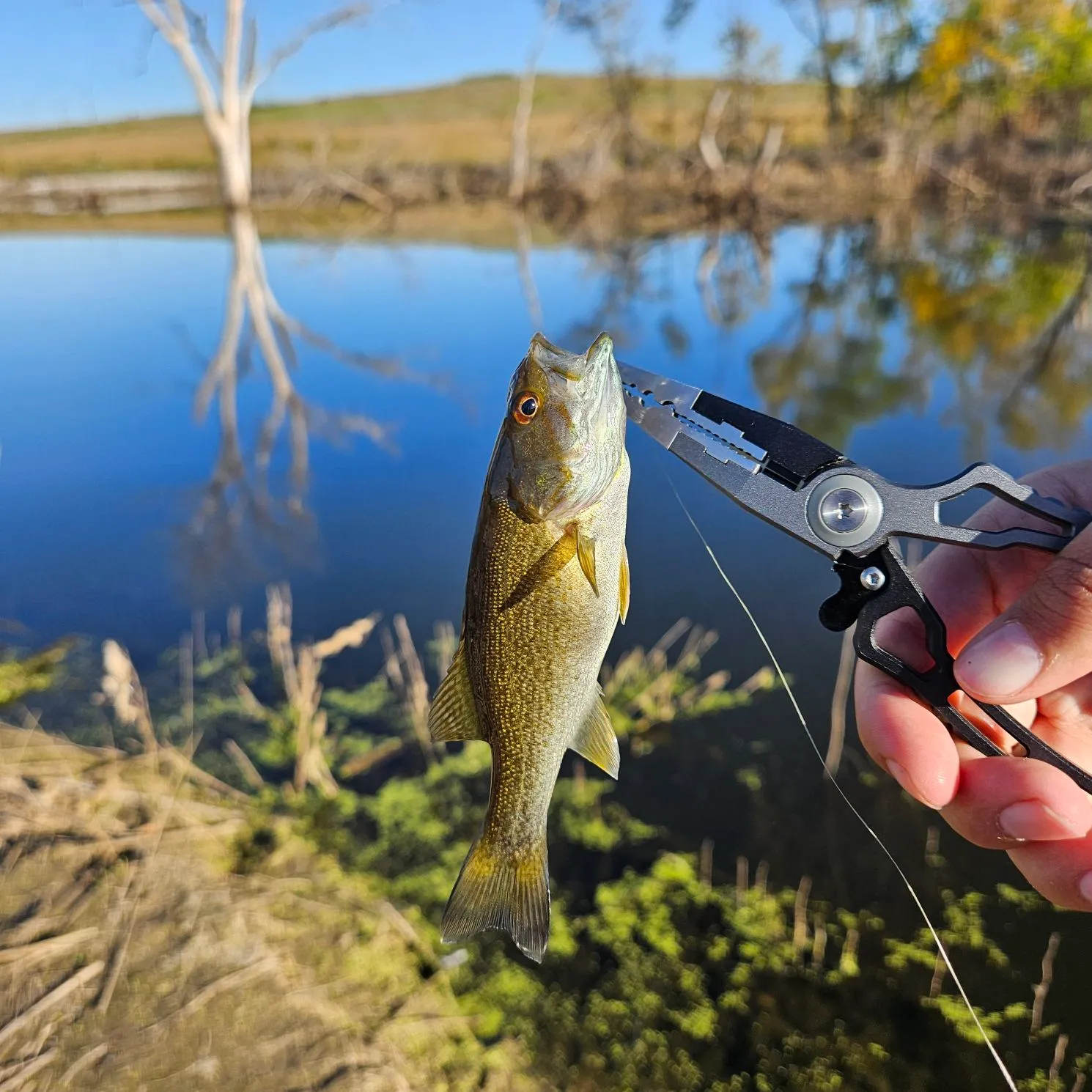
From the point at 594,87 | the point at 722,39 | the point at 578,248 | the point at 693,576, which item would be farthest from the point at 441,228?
the point at 594,87

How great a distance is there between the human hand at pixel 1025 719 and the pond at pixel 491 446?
5.83ft

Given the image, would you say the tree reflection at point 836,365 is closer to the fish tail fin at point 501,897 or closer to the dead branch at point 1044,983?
the dead branch at point 1044,983

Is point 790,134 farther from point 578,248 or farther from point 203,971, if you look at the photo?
point 203,971

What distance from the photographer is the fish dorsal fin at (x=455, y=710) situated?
209 cm

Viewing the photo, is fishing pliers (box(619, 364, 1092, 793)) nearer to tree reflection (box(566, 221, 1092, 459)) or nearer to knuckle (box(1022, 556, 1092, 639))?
knuckle (box(1022, 556, 1092, 639))

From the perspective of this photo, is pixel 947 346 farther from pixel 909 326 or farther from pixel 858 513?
pixel 858 513

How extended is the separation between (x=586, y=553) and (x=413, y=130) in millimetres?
75903

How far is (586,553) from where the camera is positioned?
1.89 metres

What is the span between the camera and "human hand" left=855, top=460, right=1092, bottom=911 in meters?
1.81

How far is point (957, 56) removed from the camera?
112 ft

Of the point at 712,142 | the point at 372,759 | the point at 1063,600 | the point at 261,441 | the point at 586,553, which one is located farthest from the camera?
the point at 712,142

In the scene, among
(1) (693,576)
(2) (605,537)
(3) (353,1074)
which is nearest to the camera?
(2) (605,537)

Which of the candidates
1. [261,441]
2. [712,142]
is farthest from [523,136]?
[261,441]

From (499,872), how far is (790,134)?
52.1 metres
